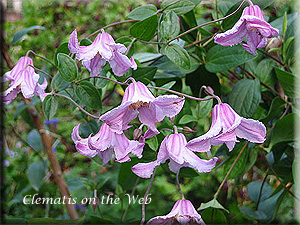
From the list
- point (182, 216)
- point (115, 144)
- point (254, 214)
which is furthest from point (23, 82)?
point (254, 214)

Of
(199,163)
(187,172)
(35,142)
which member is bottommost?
(35,142)

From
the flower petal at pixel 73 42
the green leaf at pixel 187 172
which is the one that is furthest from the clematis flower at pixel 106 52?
the green leaf at pixel 187 172

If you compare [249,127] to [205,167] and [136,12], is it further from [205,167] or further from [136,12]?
[136,12]

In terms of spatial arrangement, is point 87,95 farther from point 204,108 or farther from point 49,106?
point 204,108

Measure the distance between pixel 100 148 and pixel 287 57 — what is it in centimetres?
40

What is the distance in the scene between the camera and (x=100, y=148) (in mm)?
397

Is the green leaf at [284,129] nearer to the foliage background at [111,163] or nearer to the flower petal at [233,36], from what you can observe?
the foliage background at [111,163]

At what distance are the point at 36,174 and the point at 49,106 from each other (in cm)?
41

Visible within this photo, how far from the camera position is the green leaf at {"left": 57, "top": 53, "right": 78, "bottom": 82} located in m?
0.43

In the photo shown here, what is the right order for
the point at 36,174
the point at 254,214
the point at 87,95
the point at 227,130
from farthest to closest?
the point at 36,174, the point at 254,214, the point at 87,95, the point at 227,130

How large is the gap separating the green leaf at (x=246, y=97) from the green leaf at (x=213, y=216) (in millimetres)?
160

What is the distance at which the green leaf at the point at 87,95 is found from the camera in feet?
1.50

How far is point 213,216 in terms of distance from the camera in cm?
51

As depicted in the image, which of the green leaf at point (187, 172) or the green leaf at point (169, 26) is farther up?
the green leaf at point (169, 26)
